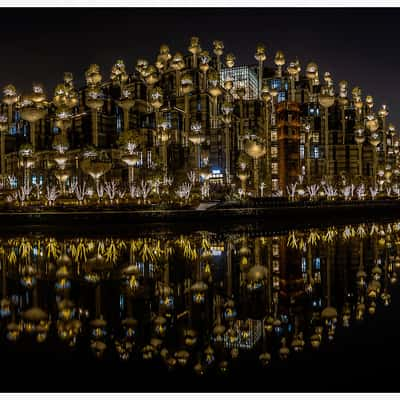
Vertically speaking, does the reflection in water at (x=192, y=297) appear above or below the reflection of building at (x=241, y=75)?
below

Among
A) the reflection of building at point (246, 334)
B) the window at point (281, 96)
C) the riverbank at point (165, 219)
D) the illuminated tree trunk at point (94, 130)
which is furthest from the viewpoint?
the window at point (281, 96)

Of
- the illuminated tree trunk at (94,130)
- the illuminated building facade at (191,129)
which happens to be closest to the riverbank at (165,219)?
the illuminated building facade at (191,129)

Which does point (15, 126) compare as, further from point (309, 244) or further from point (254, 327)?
point (254, 327)

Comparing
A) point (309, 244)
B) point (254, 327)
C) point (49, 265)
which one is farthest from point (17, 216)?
point (254, 327)

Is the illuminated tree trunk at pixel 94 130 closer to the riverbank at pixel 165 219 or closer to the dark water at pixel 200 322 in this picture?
the riverbank at pixel 165 219

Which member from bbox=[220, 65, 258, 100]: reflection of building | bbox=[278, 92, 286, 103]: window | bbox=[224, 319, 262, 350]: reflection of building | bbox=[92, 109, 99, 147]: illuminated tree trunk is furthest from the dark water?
bbox=[220, 65, 258, 100]: reflection of building

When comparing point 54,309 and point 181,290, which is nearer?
point 54,309

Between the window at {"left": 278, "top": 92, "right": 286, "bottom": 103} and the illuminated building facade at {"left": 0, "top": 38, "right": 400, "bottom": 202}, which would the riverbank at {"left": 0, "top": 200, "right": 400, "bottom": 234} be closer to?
the illuminated building facade at {"left": 0, "top": 38, "right": 400, "bottom": 202}
